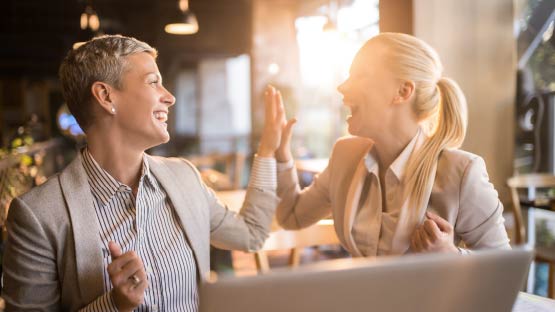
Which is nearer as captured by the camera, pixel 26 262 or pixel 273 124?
pixel 26 262

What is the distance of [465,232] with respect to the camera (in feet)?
4.39

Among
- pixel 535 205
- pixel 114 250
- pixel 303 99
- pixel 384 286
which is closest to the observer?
pixel 384 286

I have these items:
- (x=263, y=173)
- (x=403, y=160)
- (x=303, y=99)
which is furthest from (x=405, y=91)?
(x=303, y=99)

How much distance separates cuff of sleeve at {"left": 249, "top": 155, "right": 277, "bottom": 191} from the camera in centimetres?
157

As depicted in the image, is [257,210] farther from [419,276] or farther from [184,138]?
[184,138]

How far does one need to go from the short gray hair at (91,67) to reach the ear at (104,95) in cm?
1

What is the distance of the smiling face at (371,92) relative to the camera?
4.55 ft

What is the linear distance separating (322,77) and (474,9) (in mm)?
5839

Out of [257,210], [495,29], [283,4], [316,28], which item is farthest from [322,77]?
[257,210]

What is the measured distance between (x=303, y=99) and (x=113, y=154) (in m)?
6.81

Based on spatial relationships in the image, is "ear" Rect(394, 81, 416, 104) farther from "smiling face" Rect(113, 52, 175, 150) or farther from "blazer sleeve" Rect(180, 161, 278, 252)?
"smiling face" Rect(113, 52, 175, 150)

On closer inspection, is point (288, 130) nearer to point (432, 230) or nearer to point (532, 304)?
point (432, 230)

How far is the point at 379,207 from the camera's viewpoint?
147cm

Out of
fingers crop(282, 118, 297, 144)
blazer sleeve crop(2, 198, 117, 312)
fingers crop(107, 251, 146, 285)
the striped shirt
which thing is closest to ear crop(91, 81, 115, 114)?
the striped shirt
